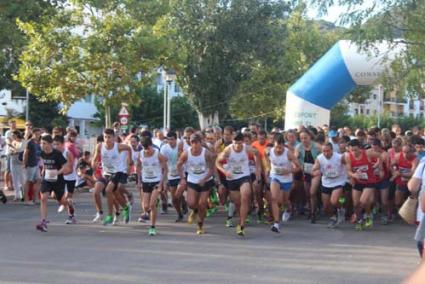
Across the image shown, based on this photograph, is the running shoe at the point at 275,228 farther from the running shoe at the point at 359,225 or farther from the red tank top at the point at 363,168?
the red tank top at the point at 363,168

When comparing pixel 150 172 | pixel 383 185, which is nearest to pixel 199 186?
pixel 150 172

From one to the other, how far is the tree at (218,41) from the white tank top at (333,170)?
67.4ft

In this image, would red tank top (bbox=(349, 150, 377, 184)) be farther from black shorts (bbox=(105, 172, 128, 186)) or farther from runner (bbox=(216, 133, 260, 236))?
black shorts (bbox=(105, 172, 128, 186))

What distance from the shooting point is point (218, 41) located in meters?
33.7

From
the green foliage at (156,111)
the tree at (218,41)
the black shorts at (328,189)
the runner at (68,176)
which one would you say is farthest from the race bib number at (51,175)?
the green foliage at (156,111)

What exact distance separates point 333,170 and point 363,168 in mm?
527

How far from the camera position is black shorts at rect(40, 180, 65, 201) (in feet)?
39.0

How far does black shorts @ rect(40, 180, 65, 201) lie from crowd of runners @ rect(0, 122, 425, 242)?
17mm

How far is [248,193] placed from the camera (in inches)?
454

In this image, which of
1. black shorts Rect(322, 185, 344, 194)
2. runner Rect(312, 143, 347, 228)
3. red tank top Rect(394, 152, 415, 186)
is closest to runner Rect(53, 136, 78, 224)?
runner Rect(312, 143, 347, 228)

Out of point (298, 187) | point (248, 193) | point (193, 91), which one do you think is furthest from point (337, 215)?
point (193, 91)

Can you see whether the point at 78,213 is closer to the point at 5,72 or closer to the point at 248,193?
the point at 248,193

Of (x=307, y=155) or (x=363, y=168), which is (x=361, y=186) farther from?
(x=307, y=155)

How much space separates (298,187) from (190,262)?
17.8ft
